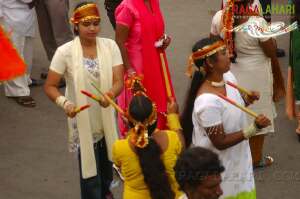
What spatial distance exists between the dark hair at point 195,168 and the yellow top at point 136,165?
0.63 metres

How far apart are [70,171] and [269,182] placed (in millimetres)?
1737

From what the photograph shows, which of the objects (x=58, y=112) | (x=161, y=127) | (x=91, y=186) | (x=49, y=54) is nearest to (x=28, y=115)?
(x=58, y=112)

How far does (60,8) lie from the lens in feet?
26.3

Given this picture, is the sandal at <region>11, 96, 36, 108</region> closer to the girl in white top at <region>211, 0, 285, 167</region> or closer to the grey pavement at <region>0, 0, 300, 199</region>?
the grey pavement at <region>0, 0, 300, 199</region>

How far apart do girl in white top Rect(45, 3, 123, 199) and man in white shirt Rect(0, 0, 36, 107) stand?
258cm

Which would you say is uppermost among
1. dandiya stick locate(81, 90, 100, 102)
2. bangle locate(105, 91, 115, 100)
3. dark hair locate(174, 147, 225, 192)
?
dark hair locate(174, 147, 225, 192)

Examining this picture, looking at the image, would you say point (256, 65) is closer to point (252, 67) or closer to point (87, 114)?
point (252, 67)

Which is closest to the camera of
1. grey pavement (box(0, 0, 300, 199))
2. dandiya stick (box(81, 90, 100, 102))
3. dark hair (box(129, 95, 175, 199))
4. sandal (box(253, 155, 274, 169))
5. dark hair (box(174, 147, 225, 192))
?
dark hair (box(174, 147, 225, 192))

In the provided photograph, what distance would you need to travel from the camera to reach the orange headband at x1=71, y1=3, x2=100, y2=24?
501 centimetres

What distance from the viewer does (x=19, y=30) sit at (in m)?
7.62

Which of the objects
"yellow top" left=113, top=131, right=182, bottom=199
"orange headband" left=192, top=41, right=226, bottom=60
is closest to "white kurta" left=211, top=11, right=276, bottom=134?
"orange headband" left=192, top=41, right=226, bottom=60

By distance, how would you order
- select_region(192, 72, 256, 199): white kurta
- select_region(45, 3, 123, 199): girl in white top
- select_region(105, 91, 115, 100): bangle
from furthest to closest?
select_region(45, 3, 123, 199): girl in white top, select_region(105, 91, 115, 100): bangle, select_region(192, 72, 256, 199): white kurta

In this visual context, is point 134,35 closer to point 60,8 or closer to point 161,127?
point 161,127

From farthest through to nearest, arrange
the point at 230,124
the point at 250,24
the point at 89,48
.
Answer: the point at 250,24 < the point at 89,48 < the point at 230,124
